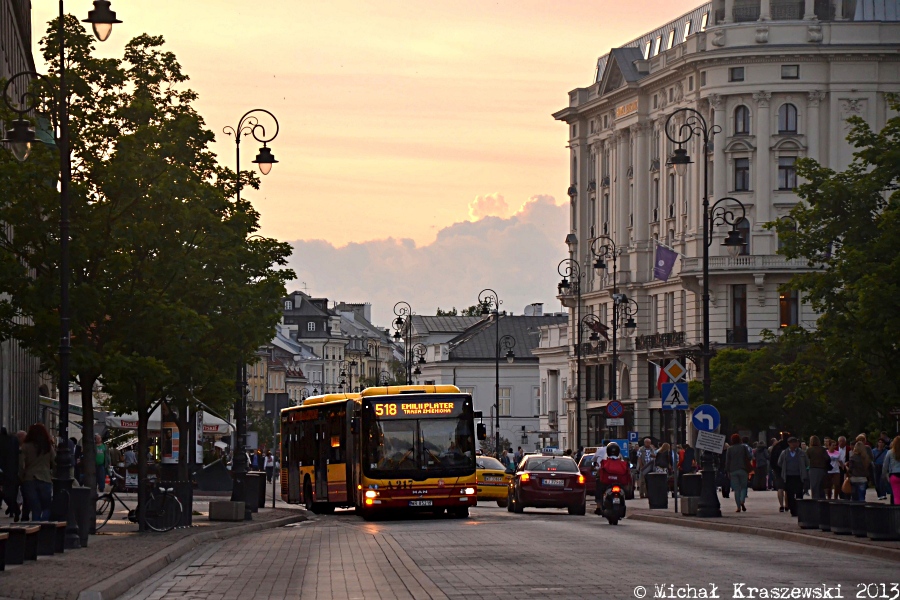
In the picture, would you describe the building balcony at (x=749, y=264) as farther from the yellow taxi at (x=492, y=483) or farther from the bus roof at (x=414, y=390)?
the bus roof at (x=414, y=390)

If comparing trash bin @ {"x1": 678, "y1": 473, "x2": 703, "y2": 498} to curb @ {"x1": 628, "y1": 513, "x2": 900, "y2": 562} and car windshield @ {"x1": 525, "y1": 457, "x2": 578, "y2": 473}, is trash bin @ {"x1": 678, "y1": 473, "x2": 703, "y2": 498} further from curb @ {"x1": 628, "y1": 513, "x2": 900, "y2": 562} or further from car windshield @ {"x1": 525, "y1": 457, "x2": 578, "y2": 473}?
car windshield @ {"x1": 525, "y1": 457, "x2": 578, "y2": 473}

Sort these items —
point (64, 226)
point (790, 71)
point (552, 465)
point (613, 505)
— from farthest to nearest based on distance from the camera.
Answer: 1. point (790, 71)
2. point (552, 465)
3. point (613, 505)
4. point (64, 226)

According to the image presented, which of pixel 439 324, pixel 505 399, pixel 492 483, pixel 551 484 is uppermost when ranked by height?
pixel 439 324

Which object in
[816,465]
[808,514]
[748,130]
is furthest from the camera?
[748,130]

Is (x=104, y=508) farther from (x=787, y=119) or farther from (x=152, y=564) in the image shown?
(x=787, y=119)

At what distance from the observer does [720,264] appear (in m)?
99.4

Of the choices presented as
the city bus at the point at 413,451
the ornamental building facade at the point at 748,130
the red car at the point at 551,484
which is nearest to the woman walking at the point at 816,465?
the red car at the point at 551,484

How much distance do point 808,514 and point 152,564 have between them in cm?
1155

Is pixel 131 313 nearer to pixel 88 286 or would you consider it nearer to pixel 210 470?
pixel 88 286

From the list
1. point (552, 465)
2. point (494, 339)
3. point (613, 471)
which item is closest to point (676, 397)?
point (613, 471)

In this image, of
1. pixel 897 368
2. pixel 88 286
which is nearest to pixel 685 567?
pixel 88 286

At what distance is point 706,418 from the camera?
35.0 metres

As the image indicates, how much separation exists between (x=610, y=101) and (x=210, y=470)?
5904cm

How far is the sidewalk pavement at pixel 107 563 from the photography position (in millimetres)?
17922
